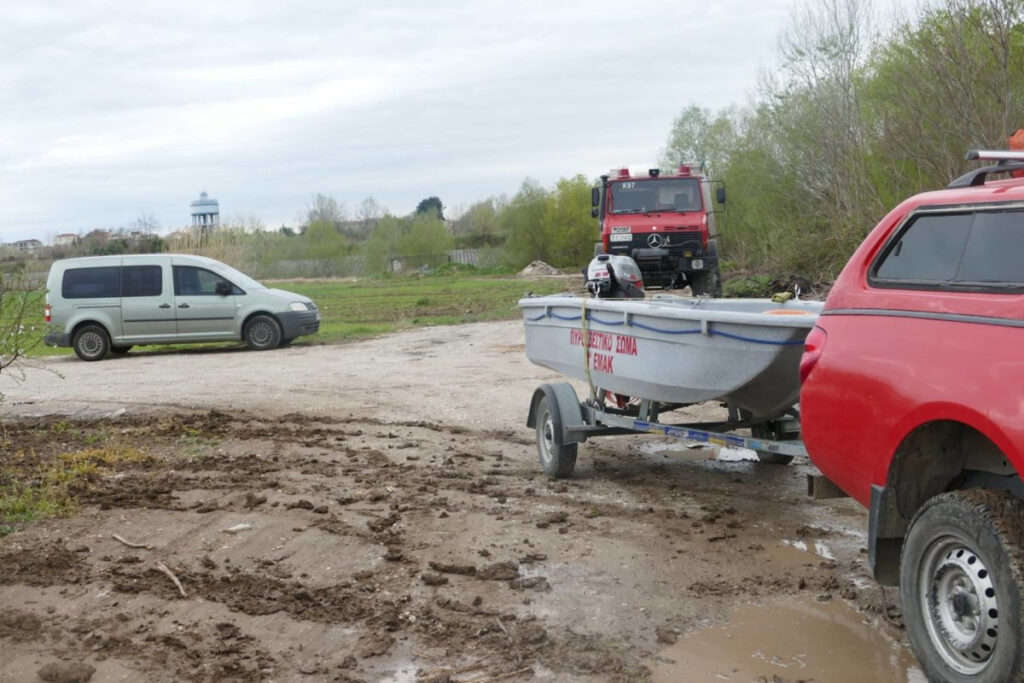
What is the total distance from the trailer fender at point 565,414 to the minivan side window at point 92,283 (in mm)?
14144

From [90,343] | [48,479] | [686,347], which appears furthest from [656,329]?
[90,343]

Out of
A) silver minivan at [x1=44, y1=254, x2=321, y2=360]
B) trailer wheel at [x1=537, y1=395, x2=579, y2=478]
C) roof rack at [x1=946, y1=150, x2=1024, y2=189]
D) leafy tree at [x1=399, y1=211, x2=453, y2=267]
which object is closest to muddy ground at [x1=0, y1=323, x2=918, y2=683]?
trailer wheel at [x1=537, y1=395, x2=579, y2=478]

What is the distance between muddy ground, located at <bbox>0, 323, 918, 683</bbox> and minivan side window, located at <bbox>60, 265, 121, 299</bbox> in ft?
32.9

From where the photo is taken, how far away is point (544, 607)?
5.44 metres

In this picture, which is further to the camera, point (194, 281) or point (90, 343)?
point (194, 281)

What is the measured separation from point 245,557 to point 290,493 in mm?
1555

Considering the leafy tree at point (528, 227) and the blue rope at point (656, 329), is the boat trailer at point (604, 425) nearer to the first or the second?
the blue rope at point (656, 329)

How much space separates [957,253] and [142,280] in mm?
18373

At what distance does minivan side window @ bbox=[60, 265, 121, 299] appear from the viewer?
2042 centimetres

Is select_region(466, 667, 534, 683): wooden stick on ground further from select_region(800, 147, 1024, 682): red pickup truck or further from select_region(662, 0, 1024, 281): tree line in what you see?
select_region(662, 0, 1024, 281): tree line

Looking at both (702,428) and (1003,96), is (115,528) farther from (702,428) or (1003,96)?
(1003,96)

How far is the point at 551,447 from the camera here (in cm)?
847

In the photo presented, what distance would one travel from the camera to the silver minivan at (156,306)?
20328mm

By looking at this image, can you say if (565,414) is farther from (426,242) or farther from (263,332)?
(426,242)
